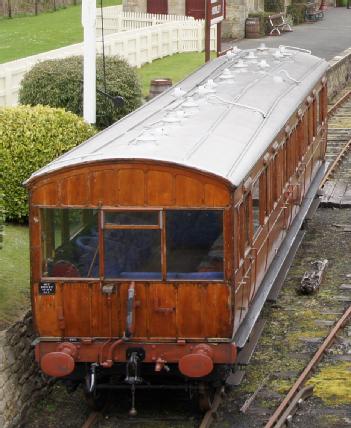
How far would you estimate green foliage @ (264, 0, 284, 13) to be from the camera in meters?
47.5

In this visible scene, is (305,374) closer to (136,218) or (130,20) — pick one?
(136,218)

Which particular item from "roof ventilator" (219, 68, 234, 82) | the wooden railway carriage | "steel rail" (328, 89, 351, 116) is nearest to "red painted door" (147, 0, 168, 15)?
"steel rail" (328, 89, 351, 116)

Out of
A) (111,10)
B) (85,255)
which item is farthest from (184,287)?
(111,10)

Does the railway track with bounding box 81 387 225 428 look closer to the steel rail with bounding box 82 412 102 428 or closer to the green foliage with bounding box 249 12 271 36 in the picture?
the steel rail with bounding box 82 412 102 428

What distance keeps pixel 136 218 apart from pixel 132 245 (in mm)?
258

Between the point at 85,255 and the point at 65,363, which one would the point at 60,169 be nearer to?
the point at 85,255

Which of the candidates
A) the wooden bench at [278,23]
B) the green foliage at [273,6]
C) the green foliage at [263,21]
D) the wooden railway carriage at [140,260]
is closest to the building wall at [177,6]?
the green foliage at [263,21]

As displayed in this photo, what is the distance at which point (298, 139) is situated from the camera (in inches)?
616

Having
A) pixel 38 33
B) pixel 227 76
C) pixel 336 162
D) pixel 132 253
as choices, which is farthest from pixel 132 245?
pixel 38 33

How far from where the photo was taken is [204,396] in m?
11.1

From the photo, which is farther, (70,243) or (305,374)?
(305,374)

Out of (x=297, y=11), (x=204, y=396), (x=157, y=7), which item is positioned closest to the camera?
(x=204, y=396)

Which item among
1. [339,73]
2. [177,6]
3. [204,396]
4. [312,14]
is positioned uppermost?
[204,396]

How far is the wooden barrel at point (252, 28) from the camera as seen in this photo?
43.5 metres
